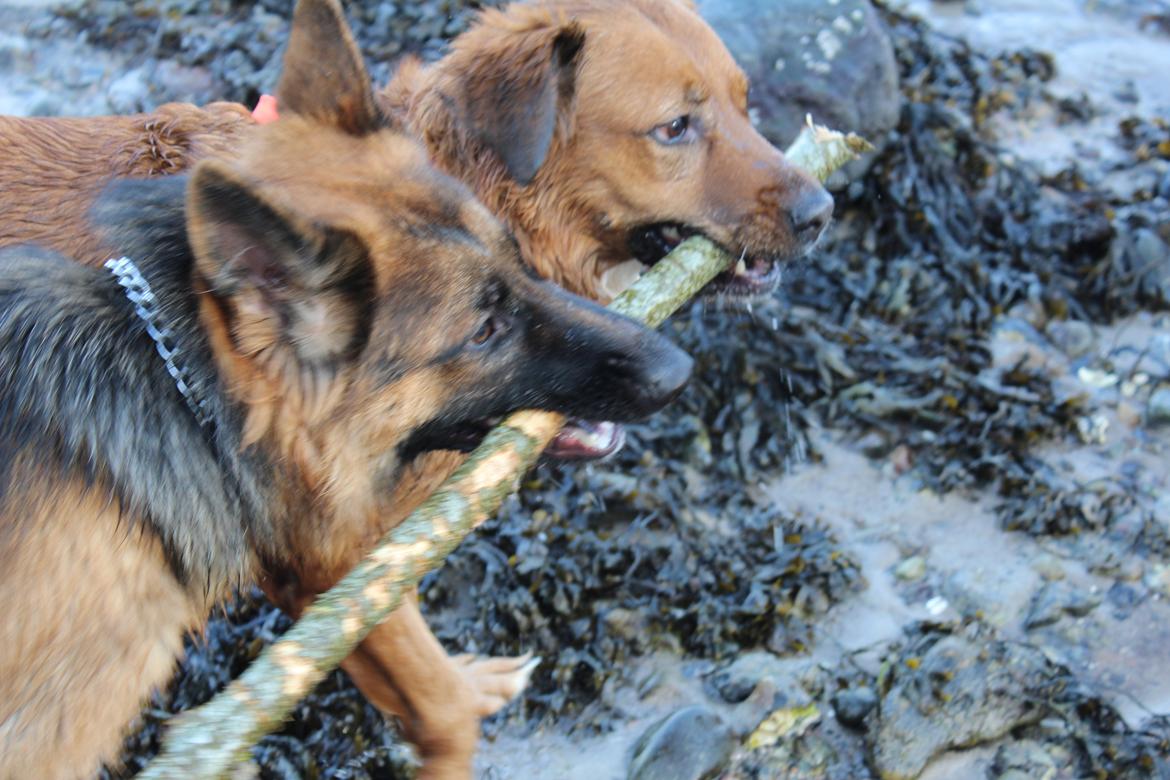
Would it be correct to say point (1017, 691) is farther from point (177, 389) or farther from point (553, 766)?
point (177, 389)

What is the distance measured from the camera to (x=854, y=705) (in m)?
4.15

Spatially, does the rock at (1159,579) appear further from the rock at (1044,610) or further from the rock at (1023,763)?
the rock at (1023,763)

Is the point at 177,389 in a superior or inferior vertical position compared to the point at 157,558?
superior

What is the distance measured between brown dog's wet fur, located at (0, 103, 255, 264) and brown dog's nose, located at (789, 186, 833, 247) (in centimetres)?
197

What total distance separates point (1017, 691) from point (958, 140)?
3954 mm

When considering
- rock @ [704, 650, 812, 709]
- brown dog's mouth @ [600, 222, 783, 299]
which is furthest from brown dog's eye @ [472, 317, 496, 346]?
rock @ [704, 650, 812, 709]

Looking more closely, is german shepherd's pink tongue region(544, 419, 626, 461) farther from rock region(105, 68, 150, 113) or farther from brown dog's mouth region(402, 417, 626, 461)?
rock region(105, 68, 150, 113)

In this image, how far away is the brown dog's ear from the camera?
12.9 feet

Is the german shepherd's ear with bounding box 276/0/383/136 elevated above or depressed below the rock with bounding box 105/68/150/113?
above

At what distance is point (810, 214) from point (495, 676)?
2070mm

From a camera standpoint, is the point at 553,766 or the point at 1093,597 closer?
the point at 553,766

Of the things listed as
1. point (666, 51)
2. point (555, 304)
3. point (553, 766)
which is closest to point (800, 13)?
point (666, 51)

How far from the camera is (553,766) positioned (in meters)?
4.10

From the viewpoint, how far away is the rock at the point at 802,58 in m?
6.20
